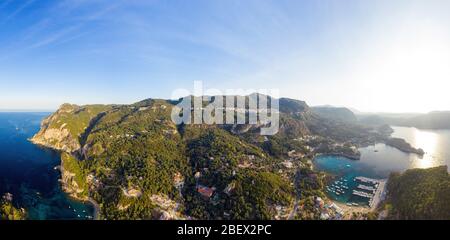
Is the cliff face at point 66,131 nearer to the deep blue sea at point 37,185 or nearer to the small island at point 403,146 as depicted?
the deep blue sea at point 37,185

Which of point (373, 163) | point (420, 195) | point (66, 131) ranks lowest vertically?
point (373, 163)

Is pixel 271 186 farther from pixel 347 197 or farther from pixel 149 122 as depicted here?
pixel 149 122

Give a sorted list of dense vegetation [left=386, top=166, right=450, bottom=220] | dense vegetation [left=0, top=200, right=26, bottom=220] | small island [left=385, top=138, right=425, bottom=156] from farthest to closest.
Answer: small island [left=385, top=138, right=425, bottom=156] < dense vegetation [left=0, top=200, right=26, bottom=220] < dense vegetation [left=386, top=166, right=450, bottom=220]

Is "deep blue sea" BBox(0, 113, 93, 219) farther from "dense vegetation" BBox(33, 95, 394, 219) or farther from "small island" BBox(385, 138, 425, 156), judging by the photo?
"small island" BBox(385, 138, 425, 156)

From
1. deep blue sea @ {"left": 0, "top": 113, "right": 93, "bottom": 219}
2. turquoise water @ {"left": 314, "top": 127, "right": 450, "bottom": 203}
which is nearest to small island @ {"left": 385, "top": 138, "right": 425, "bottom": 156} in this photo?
turquoise water @ {"left": 314, "top": 127, "right": 450, "bottom": 203}

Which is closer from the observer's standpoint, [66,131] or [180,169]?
[180,169]

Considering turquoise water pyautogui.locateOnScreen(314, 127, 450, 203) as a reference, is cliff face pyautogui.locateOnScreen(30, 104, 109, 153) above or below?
above

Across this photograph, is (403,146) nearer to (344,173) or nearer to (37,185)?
(344,173)

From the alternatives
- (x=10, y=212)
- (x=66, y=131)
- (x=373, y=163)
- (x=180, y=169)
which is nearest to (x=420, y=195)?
(x=373, y=163)
